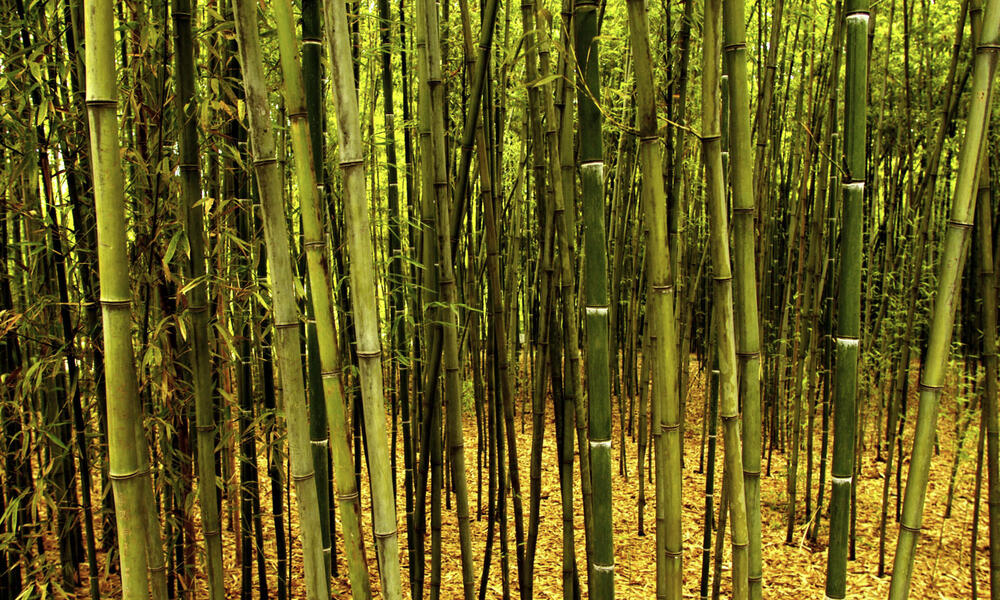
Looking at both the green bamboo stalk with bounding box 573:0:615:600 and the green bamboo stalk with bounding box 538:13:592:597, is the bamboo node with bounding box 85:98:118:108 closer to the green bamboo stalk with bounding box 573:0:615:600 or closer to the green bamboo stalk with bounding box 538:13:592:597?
the green bamboo stalk with bounding box 573:0:615:600

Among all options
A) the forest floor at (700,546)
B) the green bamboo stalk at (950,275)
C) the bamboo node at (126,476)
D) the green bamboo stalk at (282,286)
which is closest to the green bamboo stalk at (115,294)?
the bamboo node at (126,476)

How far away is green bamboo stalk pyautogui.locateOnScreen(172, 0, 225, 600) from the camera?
1080mm

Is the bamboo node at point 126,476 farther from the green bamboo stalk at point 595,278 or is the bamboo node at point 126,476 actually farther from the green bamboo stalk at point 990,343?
the green bamboo stalk at point 990,343

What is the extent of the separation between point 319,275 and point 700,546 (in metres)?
2.96

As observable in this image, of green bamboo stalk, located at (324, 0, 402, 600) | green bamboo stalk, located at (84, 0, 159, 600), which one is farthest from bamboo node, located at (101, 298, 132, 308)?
green bamboo stalk, located at (324, 0, 402, 600)

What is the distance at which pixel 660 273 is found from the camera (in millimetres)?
909

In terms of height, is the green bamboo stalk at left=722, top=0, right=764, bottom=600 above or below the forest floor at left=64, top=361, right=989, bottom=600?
above

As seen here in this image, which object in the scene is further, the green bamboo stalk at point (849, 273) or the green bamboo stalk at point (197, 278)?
the green bamboo stalk at point (197, 278)

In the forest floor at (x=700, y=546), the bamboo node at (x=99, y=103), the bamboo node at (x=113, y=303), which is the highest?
the bamboo node at (x=99, y=103)

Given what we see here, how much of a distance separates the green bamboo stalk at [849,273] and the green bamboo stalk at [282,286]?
0.78 m

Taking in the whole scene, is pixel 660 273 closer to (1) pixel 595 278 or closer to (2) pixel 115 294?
(1) pixel 595 278

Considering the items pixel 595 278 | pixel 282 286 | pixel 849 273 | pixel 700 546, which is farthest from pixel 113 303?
pixel 700 546

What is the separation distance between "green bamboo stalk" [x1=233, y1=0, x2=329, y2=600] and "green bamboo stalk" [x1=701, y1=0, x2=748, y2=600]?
1.94 feet

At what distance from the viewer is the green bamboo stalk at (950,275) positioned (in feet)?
3.04
